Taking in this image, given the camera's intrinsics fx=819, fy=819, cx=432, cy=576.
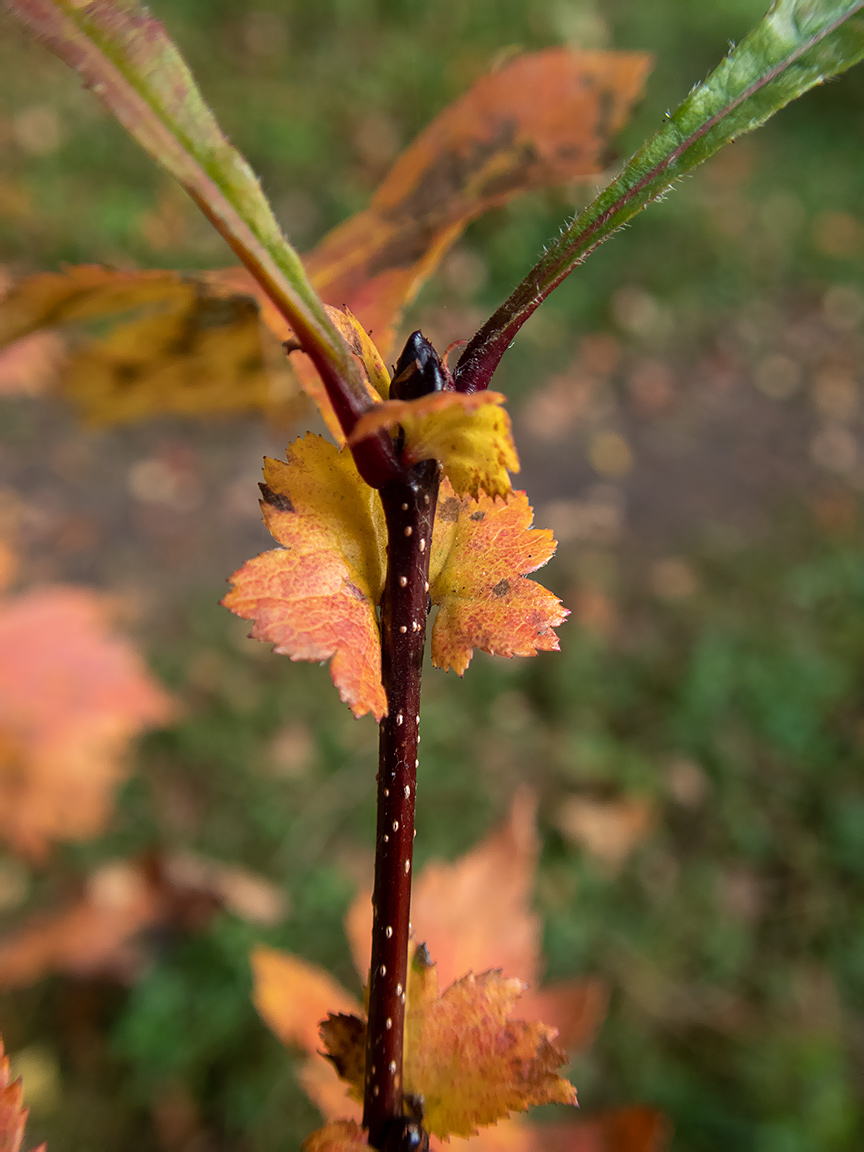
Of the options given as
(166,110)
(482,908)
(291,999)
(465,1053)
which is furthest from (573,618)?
(166,110)

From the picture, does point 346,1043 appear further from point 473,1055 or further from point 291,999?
point 291,999

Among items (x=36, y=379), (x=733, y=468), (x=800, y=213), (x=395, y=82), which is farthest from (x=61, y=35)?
(x=800, y=213)

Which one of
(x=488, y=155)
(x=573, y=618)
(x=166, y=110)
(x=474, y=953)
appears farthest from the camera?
(x=573, y=618)

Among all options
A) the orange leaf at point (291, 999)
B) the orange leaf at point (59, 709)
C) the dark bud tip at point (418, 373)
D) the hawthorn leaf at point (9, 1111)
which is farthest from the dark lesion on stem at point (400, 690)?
the orange leaf at point (59, 709)

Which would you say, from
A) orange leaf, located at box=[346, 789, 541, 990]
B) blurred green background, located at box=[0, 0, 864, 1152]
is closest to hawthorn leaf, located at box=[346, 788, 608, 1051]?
orange leaf, located at box=[346, 789, 541, 990]

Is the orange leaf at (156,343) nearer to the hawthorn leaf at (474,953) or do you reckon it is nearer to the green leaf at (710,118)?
the green leaf at (710,118)

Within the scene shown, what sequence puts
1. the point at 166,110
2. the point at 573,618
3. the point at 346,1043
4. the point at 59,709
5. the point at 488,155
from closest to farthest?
1. the point at 166,110
2. the point at 346,1043
3. the point at 488,155
4. the point at 59,709
5. the point at 573,618

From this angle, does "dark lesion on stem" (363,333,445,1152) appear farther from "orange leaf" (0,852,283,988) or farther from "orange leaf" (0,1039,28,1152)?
"orange leaf" (0,852,283,988)

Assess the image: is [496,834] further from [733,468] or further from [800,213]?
[800,213]
